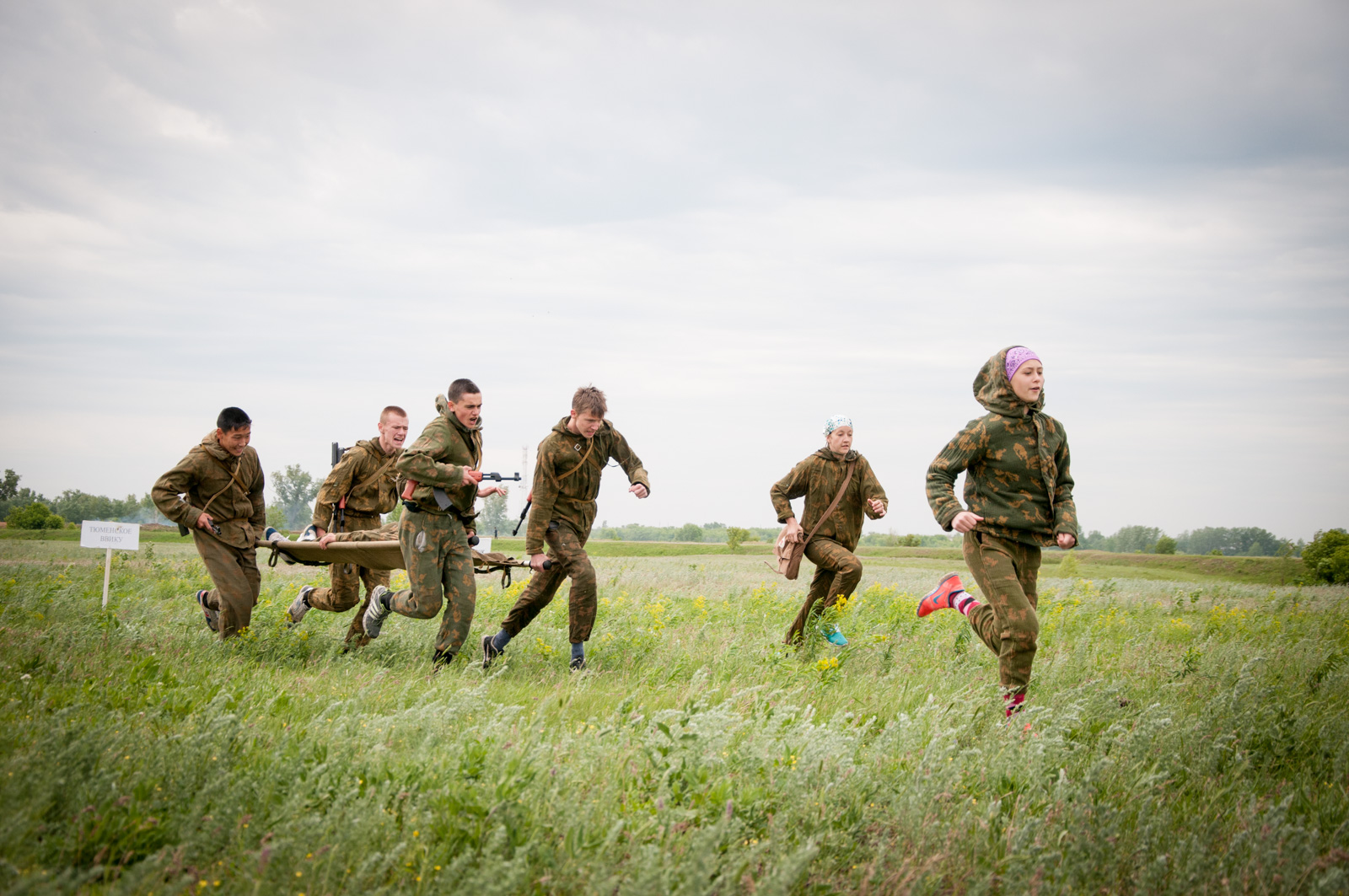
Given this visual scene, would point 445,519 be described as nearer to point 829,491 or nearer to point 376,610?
point 376,610

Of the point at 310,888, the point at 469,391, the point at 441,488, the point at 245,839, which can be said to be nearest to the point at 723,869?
the point at 310,888

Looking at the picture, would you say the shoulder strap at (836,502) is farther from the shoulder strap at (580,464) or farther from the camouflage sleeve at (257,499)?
the camouflage sleeve at (257,499)

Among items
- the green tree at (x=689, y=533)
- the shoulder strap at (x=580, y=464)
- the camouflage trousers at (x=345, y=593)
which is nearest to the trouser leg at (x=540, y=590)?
the shoulder strap at (x=580, y=464)

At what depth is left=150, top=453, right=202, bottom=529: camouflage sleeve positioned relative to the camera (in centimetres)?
716

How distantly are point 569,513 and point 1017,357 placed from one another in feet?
13.3

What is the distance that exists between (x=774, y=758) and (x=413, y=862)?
1.72 meters

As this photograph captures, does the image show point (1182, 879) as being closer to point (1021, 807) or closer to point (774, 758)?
point (1021, 807)

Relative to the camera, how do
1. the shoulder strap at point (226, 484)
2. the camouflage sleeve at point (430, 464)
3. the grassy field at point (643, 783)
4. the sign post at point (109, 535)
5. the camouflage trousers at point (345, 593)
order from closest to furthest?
the grassy field at point (643, 783) < the camouflage sleeve at point (430, 464) < the shoulder strap at point (226, 484) < the camouflage trousers at point (345, 593) < the sign post at point (109, 535)

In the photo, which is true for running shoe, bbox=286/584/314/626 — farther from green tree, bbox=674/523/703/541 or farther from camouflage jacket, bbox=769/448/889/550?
green tree, bbox=674/523/703/541

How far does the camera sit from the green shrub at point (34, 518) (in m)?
51.0

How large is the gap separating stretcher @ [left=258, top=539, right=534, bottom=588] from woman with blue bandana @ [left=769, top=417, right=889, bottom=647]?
2943 mm

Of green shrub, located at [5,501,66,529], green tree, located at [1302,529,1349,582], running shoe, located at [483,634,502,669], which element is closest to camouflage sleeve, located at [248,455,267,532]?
running shoe, located at [483,634,502,669]

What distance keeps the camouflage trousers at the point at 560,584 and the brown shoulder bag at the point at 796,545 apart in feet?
7.14

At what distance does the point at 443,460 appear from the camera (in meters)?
6.75
